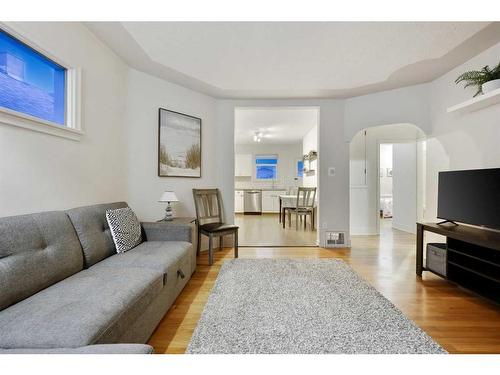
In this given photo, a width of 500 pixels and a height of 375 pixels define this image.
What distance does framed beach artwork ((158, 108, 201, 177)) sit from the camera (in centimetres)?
323

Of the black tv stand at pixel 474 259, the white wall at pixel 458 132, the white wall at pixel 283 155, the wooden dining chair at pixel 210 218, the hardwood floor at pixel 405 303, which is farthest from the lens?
the white wall at pixel 283 155

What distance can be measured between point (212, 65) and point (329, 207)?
9.23 feet

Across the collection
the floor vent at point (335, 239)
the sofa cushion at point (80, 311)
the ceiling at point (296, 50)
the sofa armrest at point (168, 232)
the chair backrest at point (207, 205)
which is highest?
the ceiling at point (296, 50)

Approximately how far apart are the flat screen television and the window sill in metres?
Answer: 3.80

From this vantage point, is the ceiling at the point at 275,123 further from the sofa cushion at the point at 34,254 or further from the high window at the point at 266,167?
the sofa cushion at the point at 34,254

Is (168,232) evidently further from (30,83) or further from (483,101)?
(483,101)

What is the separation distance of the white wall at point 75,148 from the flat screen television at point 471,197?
3758 millimetres

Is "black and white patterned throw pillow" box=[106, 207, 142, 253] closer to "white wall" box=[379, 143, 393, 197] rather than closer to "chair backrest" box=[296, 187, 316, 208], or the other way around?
"chair backrest" box=[296, 187, 316, 208]

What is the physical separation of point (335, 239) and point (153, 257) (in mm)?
3032

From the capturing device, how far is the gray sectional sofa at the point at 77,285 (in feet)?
3.12

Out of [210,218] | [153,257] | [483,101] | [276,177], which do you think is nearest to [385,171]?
[276,177]

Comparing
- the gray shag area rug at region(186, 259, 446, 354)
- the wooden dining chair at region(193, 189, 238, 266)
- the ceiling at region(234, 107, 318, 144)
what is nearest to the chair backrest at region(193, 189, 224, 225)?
the wooden dining chair at region(193, 189, 238, 266)

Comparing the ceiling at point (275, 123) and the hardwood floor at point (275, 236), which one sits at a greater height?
the ceiling at point (275, 123)

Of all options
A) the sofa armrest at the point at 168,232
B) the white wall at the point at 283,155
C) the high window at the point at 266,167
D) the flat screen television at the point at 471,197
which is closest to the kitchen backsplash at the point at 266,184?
the white wall at the point at 283,155
